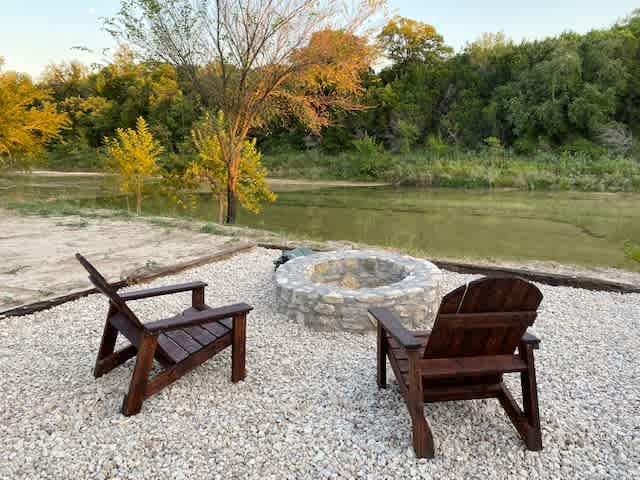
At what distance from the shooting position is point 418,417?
2.37 meters

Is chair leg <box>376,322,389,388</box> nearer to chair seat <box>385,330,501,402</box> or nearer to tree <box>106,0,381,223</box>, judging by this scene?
chair seat <box>385,330,501,402</box>

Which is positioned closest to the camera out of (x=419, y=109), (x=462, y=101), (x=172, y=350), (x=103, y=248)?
(x=172, y=350)

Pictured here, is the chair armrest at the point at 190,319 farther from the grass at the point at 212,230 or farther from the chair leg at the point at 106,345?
the grass at the point at 212,230

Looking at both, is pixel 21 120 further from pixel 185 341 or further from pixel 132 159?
pixel 185 341

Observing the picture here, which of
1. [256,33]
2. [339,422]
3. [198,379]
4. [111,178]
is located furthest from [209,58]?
[339,422]

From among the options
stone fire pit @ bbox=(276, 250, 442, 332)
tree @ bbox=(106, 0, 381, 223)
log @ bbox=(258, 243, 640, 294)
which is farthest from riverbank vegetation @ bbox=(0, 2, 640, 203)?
stone fire pit @ bbox=(276, 250, 442, 332)

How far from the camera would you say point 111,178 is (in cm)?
1548

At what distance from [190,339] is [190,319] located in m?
0.35

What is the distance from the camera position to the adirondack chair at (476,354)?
7.55 ft

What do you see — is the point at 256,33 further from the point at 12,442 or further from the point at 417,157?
the point at 417,157

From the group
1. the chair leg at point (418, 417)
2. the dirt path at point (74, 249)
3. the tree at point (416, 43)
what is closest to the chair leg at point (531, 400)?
the chair leg at point (418, 417)

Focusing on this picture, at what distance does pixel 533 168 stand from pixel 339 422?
86.4 ft

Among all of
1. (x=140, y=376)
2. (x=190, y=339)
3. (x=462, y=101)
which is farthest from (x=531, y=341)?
(x=462, y=101)

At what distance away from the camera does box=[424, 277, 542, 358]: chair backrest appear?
2.27 metres
